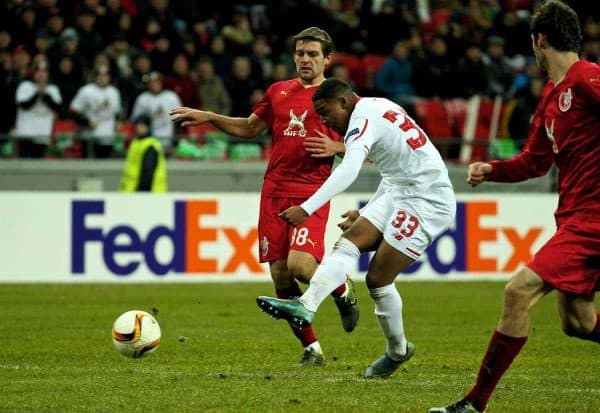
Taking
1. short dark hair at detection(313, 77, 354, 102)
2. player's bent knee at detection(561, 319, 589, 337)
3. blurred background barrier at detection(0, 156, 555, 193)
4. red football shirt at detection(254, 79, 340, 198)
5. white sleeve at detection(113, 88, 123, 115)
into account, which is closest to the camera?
player's bent knee at detection(561, 319, 589, 337)

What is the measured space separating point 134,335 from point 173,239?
874 centimetres

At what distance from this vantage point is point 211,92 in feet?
69.6

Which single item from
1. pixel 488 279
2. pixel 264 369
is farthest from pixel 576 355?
pixel 488 279

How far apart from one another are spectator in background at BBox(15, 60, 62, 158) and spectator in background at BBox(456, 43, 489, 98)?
299 inches

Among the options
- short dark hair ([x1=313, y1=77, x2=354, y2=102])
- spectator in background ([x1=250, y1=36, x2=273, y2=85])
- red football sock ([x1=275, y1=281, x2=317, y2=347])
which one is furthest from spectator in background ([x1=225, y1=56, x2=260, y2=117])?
short dark hair ([x1=313, y1=77, x2=354, y2=102])

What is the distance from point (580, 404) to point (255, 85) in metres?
14.5

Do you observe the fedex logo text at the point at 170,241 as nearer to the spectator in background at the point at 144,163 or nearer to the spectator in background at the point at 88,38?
the spectator in background at the point at 144,163

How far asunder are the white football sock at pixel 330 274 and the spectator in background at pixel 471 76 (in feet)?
49.3

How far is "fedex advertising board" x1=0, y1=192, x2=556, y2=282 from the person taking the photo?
17.9 metres

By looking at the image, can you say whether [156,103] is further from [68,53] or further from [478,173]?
[478,173]

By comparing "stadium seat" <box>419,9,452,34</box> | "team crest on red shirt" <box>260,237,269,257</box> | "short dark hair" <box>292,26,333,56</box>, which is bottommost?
"team crest on red shirt" <box>260,237,269,257</box>

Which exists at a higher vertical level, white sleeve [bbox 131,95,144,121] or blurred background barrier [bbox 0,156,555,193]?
white sleeve [bbox 131,95,144,121]

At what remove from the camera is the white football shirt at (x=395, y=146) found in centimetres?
859

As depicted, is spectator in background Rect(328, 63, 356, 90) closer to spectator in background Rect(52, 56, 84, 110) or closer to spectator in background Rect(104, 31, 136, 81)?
spectator in background Rect(104, 31, 136, 81)
